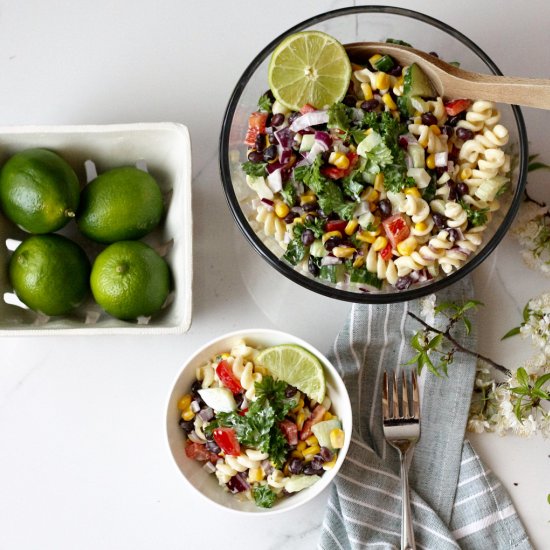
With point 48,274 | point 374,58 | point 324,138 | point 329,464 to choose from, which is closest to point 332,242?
point 324,138

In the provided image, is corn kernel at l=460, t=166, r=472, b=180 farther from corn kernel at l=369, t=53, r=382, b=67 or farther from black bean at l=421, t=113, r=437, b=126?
corn kernel at l=369, t=53, r=382, b=67

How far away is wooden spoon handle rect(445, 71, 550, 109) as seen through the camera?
5.66 feet

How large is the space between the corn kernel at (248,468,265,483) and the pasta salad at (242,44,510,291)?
19.7 inches

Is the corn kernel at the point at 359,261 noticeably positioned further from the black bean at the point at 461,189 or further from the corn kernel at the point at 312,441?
the corn kernel at the point at 312,441

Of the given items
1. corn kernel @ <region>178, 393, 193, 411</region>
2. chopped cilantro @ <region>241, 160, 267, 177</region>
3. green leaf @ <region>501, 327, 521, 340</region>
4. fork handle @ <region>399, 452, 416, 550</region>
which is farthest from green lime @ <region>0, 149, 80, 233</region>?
green leaf @ <region>501, 327, 521, 340</region>

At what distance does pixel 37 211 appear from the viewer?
1.86 metres

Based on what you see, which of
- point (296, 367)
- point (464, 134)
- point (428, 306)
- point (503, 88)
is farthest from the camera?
point (428, 306)

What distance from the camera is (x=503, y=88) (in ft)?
5.79

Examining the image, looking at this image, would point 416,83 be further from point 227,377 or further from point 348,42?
point 227,377

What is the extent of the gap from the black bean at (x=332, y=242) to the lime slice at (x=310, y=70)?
0.97ft

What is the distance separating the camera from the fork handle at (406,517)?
6.75ft

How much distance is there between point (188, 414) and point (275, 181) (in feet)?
2.00

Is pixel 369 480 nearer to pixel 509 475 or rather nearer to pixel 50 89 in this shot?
pixel 509 475

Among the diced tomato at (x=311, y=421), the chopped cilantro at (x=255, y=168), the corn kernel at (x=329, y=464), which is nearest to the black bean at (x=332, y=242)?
the chopped cilantro at (x=255, y=168)
